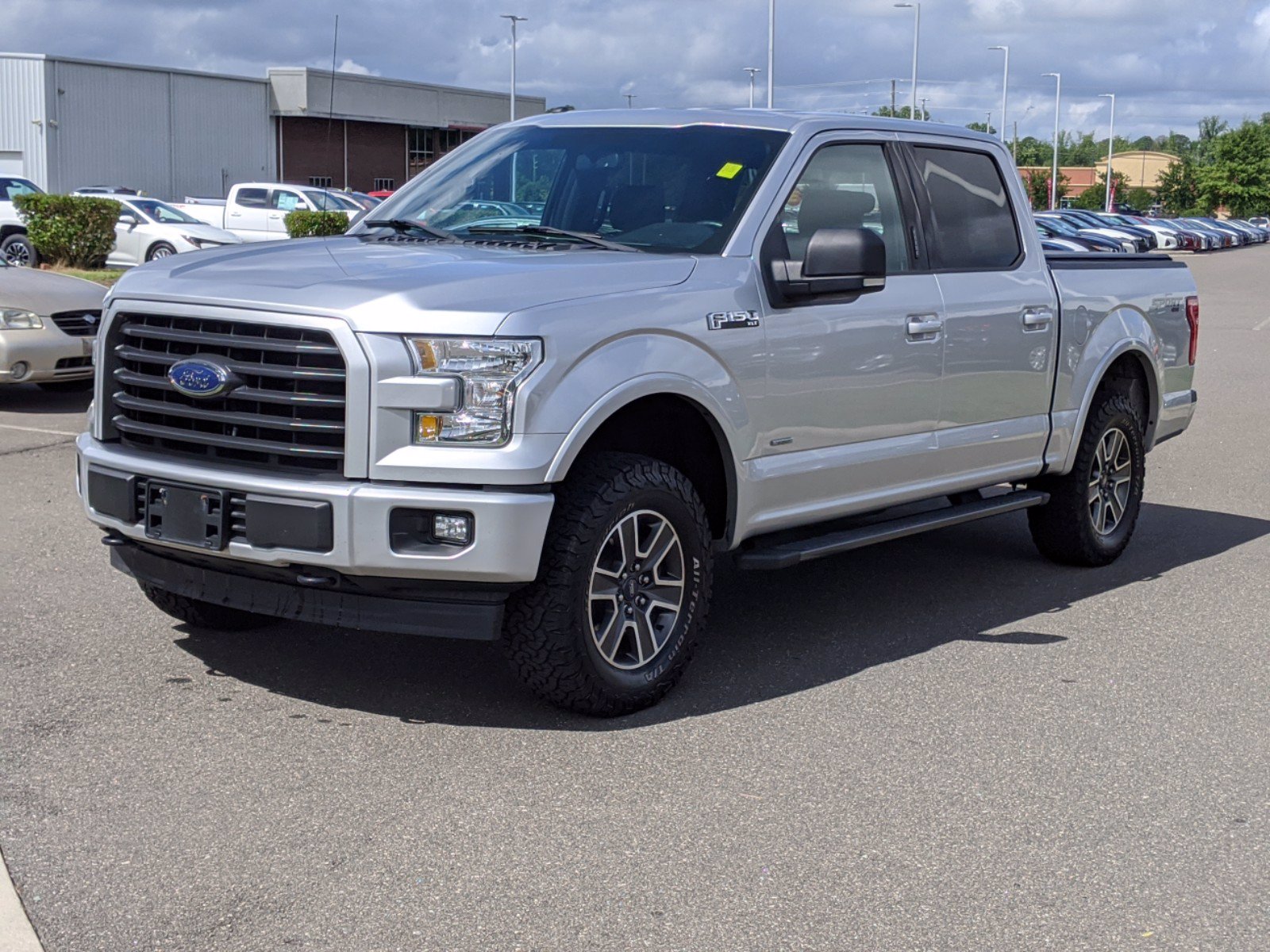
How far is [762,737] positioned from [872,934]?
4.60 ft

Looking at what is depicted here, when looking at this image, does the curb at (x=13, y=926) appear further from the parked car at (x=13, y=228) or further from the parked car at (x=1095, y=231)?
the parked car at (x=1095, y=231)

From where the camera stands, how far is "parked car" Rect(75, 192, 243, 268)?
27.6 meters

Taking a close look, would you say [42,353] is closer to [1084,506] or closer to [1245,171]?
[1084,506]

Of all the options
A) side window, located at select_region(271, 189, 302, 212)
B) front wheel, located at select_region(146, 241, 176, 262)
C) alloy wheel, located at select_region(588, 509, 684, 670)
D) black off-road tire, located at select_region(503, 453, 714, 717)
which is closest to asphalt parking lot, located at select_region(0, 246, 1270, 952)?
black off-road tire, located at select_region(503, 453, 714, 717)

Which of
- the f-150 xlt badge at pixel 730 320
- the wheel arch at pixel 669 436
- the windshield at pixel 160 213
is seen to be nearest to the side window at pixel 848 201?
the f-150 xlt badge at pixel 730 320

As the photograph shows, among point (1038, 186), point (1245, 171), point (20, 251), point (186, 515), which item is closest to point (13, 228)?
point (20, 251)

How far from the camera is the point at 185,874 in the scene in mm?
3822

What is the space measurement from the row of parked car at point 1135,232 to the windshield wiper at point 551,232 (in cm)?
2873

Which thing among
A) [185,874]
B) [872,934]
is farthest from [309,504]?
[872,934]

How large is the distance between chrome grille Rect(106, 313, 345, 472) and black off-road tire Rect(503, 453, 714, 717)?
71cm

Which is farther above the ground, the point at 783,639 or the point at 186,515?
the point at 186,515

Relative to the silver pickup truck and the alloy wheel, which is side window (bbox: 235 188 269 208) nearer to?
the silver pickup truck

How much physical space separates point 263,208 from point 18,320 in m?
24.0

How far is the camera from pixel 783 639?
619cm
